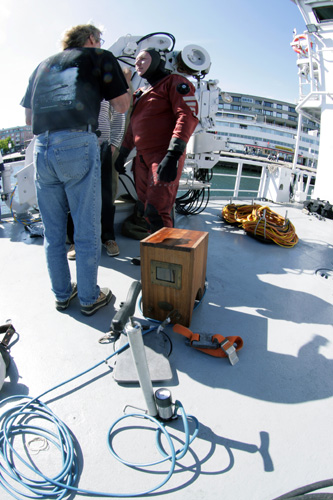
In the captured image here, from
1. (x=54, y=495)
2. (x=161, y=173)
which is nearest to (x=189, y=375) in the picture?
(x=54, y=495)

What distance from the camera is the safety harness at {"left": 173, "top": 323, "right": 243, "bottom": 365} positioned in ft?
4.33

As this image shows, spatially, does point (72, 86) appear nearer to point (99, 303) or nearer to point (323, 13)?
point (99, 303)

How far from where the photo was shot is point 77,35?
1442 millimetres

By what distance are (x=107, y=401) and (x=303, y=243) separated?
117 inches

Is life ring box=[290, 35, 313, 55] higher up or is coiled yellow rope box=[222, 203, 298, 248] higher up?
life ring box=[290, 35, 313, 55]

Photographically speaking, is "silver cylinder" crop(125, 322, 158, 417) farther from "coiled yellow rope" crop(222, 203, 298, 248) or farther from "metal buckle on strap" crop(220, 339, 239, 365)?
"coiled yellow rope" crop(222, 203, 298, 248)

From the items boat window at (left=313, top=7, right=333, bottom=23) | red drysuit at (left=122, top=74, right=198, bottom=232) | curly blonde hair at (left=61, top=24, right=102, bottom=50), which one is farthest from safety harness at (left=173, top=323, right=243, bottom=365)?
boat window at (left=313, top=7, right=333, bottom=23)

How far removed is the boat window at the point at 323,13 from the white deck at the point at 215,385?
280 inches

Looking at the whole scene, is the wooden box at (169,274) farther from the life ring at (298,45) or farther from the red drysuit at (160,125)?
the life ring at (298,45)

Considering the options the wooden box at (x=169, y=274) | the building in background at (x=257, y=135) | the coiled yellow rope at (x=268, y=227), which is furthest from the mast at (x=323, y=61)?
the building in background at (x=257, y=135)

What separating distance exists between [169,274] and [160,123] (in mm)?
1273

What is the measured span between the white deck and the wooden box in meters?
0.14

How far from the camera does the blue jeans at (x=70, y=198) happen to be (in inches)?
55.5

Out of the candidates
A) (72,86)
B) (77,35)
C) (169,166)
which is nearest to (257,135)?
(169,166)
